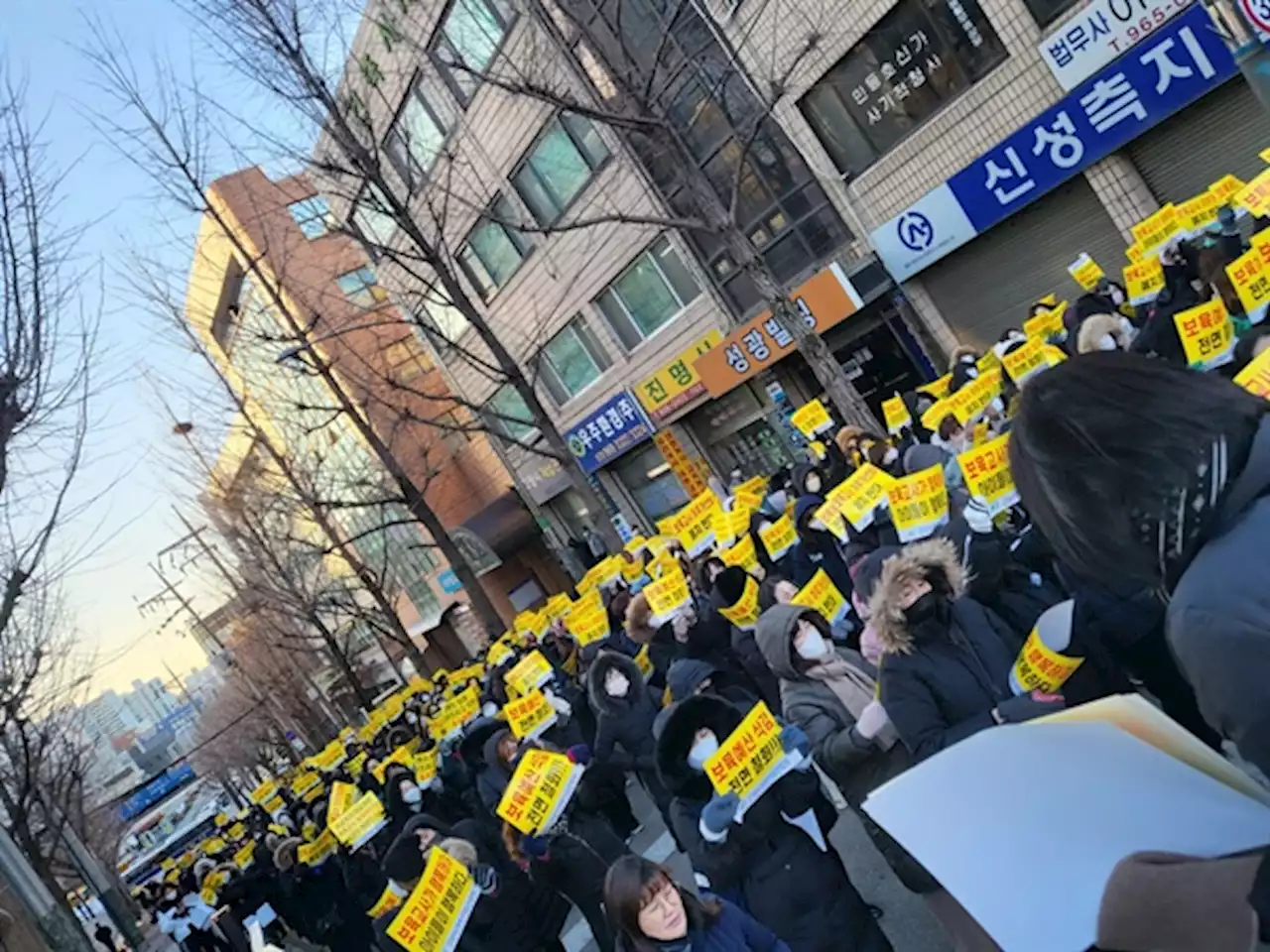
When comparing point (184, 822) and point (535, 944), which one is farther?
point (184, 822)

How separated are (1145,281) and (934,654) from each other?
522 cm

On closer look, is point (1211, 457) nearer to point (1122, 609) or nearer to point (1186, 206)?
point (1122, 609)

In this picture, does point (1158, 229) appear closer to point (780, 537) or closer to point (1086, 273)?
point (1086, 273)

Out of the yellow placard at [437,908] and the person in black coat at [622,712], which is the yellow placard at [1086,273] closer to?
the person in black coat at [622,712]

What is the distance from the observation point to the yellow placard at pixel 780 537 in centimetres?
741

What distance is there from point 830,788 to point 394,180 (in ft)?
72.4

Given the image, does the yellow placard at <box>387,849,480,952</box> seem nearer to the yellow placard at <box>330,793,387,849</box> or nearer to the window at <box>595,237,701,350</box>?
the yellow placard at <box>330,793,387,849</box>

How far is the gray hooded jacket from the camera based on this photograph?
3.84m

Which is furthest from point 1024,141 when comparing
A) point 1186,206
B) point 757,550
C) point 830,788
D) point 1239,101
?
point 830,788

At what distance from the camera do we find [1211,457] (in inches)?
52.4

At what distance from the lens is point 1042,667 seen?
3352 millimetres

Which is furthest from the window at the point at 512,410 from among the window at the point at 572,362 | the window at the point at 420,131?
the window at the point at 420,131

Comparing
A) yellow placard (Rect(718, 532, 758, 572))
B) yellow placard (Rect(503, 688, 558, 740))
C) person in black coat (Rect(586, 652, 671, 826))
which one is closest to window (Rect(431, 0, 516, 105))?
yellow placard (Rect(718, 532, 758, 572))

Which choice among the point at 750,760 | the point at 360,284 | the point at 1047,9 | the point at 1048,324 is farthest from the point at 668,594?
the point at 360,284
